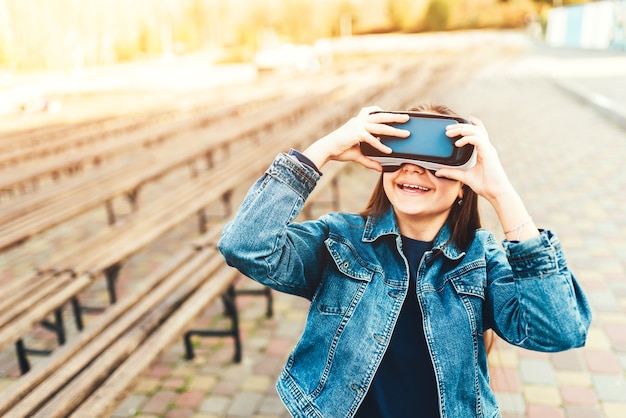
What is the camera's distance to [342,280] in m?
1.40

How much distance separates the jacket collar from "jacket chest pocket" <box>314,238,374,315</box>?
0.07 meters

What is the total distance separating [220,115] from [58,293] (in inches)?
256

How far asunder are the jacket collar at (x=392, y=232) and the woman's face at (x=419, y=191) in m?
0.05

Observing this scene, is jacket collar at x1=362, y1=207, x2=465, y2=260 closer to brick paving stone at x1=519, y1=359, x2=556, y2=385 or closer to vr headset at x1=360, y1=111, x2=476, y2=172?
vr headset at x1=360, y1=111, x2=476, y2=172

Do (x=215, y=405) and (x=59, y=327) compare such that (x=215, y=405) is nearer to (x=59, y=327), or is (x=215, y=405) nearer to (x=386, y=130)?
(x=59, y=327)

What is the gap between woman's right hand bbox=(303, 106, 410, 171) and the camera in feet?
4.17

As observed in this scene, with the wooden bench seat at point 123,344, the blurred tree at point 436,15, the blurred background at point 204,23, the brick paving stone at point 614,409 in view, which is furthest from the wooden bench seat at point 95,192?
the blurred tree at point 436,15

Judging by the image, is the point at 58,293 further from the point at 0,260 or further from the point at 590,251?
the point at 590,251

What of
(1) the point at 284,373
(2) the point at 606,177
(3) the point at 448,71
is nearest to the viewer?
(1) the point at 284,373

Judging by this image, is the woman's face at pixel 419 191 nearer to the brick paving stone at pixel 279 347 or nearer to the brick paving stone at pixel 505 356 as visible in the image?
the brick paving stone at pixel 505 356

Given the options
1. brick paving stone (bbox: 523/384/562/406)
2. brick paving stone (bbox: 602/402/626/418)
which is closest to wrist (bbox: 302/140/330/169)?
brick paving stone (bbox: 523/384/562/406)

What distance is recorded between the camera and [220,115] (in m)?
8.98

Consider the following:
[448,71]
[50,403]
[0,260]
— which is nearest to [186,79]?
[448,71]

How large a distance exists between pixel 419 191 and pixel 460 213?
17 cm
